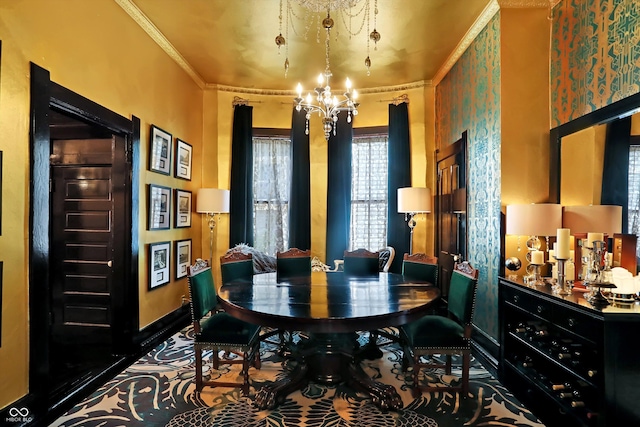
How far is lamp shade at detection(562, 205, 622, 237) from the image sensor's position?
2396mm

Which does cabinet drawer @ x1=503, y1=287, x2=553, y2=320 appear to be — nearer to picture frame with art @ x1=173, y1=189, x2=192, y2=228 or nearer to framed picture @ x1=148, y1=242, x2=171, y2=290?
framed picture @ x1=148, y1=242, x2=171, y2=290

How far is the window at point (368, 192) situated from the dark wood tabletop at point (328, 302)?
212 centimetres

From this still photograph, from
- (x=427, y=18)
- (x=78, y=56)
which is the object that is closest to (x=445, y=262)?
(x=427, y=18)

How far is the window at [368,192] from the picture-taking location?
550 cm

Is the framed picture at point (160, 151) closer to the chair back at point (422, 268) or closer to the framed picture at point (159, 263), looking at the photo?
the framed picture at point (159, 263)

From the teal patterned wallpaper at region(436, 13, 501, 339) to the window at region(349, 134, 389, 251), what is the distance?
152cm

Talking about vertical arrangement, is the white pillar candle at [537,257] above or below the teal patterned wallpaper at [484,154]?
below

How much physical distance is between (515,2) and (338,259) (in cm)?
372

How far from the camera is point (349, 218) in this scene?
5.39 metres

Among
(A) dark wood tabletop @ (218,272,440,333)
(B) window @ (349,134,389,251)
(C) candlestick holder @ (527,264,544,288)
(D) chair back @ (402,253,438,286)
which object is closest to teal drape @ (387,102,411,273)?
(B) window @ (349,134,389,251)

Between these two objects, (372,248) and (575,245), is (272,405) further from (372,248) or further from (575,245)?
(372,248)

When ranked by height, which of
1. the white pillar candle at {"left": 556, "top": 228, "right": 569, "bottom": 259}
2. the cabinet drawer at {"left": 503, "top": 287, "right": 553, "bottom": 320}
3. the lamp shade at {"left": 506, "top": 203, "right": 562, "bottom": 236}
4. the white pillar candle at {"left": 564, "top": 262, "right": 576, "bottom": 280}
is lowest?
the cabinet drawer at {"left": 503, "top": 287, "right": 553, "bottom": 320}

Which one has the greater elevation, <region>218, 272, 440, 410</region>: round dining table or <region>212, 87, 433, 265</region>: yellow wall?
<region>212, 87, 433, 265</region>: yellow wall

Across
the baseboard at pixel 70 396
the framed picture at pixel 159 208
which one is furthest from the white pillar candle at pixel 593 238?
the framed picture at pixel 159 208
